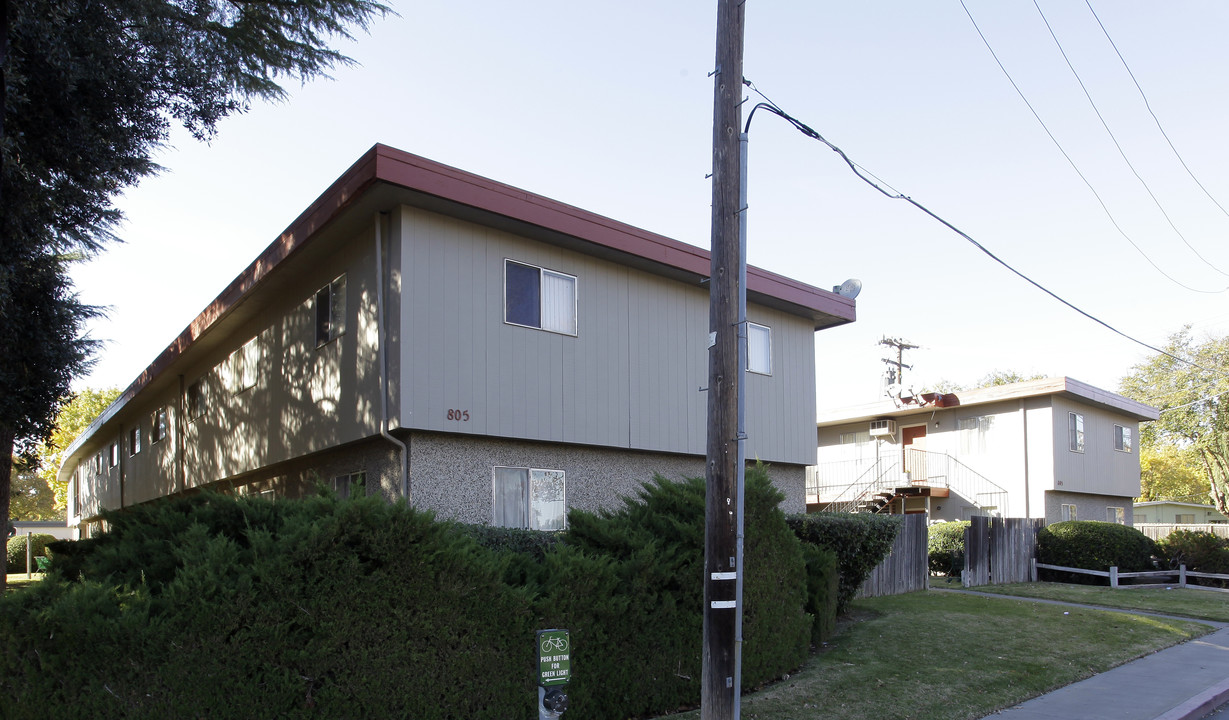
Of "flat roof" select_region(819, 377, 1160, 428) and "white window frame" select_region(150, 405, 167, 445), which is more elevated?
"flat roof" select_region(819, 377, 1160, 428)

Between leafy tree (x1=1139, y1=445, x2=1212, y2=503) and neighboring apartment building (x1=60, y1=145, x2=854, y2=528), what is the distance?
50333mm

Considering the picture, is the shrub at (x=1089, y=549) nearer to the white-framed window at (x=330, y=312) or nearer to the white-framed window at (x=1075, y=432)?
the white-framed window at (x=1075, y=432)

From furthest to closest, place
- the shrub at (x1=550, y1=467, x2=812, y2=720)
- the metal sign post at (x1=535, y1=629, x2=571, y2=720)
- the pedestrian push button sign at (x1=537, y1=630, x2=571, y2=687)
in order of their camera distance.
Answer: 1. the shrub at (x1=550, y1=467, x2=812, y2=720)
2. the pedestrian push button sign at (x1=537, y1=630, x2=571, y2=687)
3. the metal sign post at (x1=535, y1=629, x2=571, y2=720)

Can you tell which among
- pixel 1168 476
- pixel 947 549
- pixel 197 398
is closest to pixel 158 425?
pixel 197 398

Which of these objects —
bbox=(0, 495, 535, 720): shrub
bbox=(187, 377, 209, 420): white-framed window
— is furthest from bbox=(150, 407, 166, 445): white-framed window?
bbox=(0, 495, 535, 720): shrub

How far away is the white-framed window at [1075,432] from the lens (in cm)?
2802

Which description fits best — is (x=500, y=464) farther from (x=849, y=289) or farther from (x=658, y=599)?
(x=849, y=289)

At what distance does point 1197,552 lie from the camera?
2344 centimetres

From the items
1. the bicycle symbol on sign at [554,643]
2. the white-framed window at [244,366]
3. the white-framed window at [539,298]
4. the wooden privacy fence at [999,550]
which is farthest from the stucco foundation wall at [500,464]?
the wooden privacy fence at [999,550]

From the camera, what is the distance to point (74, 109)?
10539mm

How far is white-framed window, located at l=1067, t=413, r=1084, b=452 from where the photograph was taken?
28016 mm

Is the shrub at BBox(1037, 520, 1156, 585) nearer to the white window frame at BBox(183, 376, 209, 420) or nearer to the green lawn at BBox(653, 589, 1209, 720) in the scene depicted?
the green lawn at BBox(653, 589, 1209, 720)

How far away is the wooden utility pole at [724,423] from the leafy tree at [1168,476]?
5681cm

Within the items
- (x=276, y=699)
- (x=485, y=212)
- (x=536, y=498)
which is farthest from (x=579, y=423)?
(x=276, y=699)
